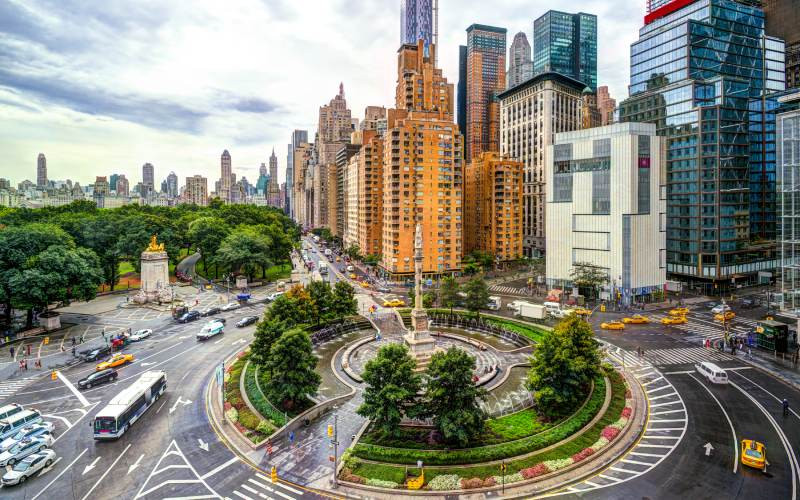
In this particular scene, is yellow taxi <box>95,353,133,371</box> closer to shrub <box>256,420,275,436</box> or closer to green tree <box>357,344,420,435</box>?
shrub <box>256,420,275,436</box>

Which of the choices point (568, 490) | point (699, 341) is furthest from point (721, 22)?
point (568, 490)

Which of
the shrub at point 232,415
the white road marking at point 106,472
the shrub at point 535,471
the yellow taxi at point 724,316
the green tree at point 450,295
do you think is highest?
the green tree at point 450,295

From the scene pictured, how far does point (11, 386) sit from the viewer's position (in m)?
43.5

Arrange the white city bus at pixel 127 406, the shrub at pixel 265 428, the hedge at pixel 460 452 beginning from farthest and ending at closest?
the shrub at pixel 265 428, the white city bus at pixel 127 406, the hedge at pixel 460 452

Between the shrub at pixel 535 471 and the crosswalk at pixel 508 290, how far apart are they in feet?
207

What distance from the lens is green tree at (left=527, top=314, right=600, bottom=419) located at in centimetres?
3500

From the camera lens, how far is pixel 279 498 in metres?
26.6

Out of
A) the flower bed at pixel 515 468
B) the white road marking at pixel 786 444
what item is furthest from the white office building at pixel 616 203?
the flower bed at pixel 515 468

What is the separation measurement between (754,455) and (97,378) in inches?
2233

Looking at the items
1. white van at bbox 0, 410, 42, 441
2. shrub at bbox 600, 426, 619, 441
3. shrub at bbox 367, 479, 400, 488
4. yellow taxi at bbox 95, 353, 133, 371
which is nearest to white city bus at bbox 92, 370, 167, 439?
white van at bbox 0, 410, 42, 441

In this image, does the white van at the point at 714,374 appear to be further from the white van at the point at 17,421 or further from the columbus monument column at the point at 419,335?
the white van at the point at 17,421

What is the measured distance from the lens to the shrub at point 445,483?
27.1 m

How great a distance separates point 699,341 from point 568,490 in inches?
1665

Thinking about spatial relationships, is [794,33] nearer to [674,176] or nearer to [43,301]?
[674,176]
